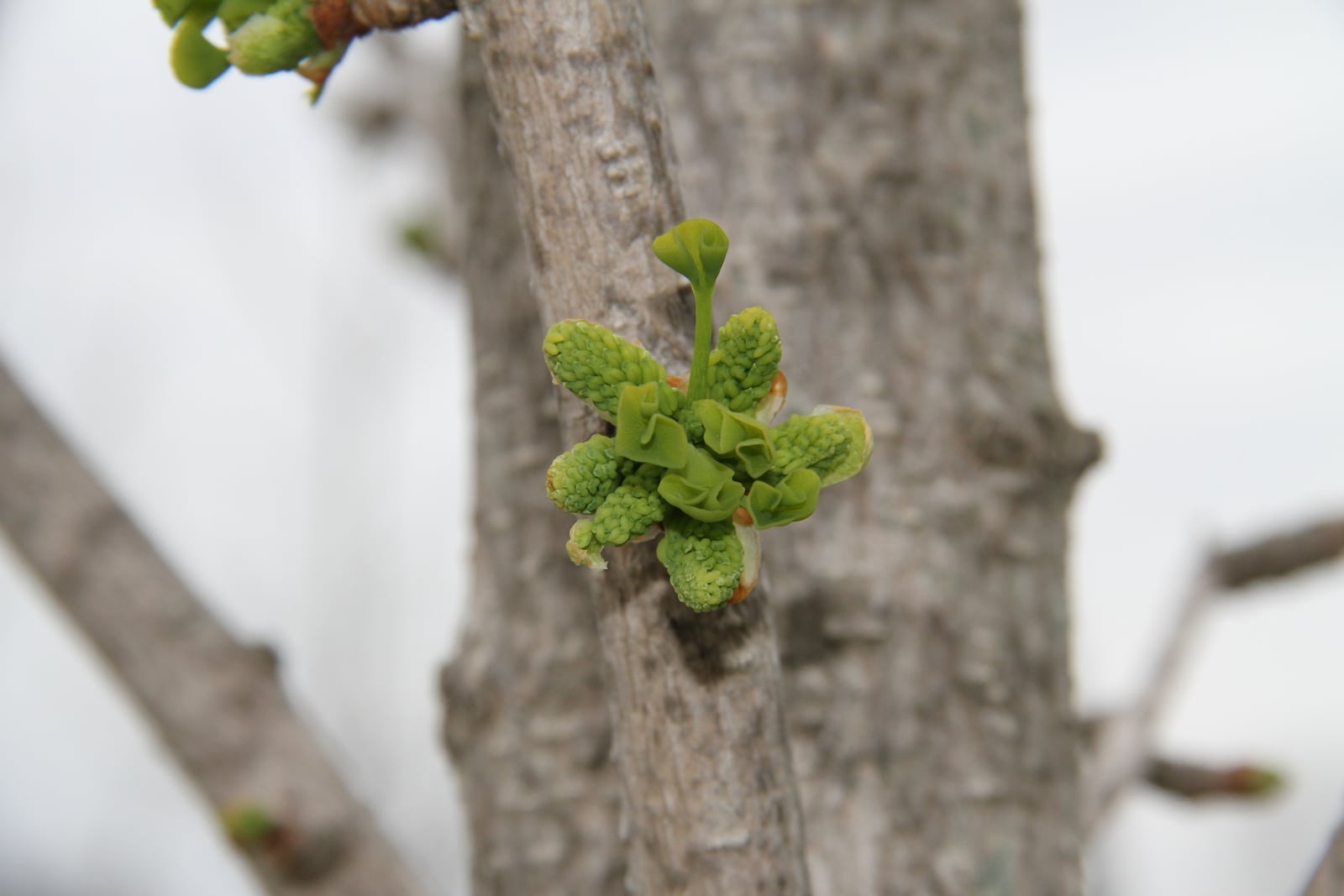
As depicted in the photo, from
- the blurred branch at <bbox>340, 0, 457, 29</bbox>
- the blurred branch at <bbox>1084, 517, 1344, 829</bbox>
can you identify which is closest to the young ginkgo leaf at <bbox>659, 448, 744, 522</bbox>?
the blurred branch at <bbox>340, 0, 457, 29</bbox>

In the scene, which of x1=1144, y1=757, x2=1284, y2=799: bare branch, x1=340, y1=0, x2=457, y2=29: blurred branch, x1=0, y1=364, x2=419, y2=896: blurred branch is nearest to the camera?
x1=340, y1=0, x2=457, y2=29: blurred branch

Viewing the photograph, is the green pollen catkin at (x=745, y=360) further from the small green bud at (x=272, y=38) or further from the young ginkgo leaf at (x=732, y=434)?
the small green bud at (x=272, y=38)

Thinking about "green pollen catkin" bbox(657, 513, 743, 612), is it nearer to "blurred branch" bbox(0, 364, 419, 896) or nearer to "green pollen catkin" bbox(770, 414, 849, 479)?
"green pollen catkin" bbox(770, 414, 849, 479)

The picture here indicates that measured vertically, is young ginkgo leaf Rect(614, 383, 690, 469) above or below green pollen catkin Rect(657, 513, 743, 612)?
above

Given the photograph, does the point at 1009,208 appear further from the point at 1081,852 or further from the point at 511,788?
the point at 511,788

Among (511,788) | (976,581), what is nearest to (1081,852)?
(976,581)

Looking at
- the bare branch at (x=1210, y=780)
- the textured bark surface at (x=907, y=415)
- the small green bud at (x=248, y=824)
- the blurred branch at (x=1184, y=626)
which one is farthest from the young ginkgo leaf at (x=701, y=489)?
the bare branch at (x=1210, y=780)

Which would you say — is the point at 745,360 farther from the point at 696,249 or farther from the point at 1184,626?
the point at 1184,626
